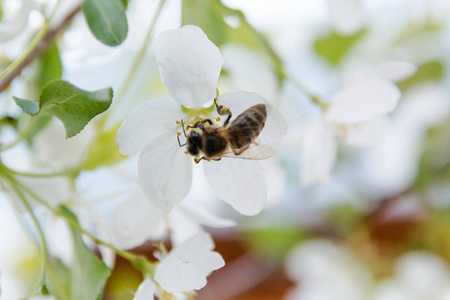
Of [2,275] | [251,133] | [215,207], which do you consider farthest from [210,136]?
[215,207]

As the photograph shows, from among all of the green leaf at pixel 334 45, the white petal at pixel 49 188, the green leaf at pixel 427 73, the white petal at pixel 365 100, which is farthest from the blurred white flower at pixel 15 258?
the green leaf at pixel 427 73

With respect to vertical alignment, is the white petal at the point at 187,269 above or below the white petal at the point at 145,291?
above

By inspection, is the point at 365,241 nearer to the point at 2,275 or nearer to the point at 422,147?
the point at 422,147

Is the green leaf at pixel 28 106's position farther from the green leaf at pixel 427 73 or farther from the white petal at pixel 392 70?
the green leaf at pixel 427 73

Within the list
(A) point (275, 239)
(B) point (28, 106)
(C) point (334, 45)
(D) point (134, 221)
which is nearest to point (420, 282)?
(A) point (275, 239)

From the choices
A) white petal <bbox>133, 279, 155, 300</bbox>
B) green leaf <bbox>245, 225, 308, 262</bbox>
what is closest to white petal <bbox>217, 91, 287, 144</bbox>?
white petal <bbox>133, 279, 155, 300</bbox>

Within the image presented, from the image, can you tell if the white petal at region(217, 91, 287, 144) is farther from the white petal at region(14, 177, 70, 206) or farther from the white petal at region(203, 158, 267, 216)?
the white petal at region(14, 177, 70, 206)
